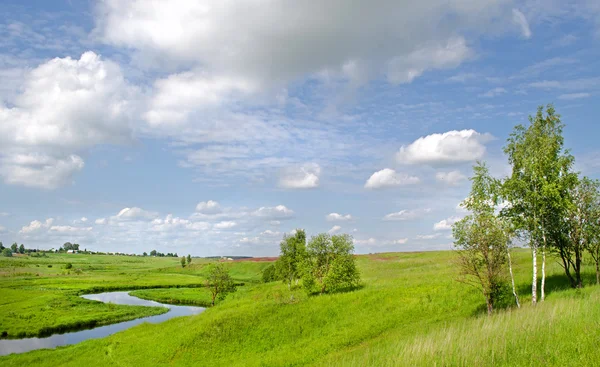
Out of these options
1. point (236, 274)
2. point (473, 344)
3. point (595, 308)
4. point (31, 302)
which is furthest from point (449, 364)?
point (236, 274)

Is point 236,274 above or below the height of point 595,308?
below

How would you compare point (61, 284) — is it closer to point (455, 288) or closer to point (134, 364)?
point (134, 364)

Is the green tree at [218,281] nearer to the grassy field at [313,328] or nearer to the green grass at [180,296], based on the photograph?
the grassy field at [313,328]

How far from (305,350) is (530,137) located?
27.0m

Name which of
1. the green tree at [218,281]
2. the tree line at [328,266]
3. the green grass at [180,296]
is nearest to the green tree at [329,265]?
the tree line at [328,266]

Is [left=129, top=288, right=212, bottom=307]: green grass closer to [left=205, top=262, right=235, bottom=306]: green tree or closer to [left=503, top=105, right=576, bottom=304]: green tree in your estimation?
[left=205, top=262, right=235, bottom=306]: green tree

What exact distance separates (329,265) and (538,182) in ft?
111

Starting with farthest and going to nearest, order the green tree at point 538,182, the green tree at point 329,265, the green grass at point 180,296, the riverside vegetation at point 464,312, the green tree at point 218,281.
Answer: the green grass at point 180,296 → the green tree at point 218,281 → the green tree at point 329,265 → the green tree at point 538,182 → the riverside vegetation at point 464,312

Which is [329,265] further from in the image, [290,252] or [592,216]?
[592,216]

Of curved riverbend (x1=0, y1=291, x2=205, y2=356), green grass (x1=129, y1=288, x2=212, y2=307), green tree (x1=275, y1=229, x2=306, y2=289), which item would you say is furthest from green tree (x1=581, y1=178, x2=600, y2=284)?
green grass (x1=129, y1=288, x2=212, y2=307)

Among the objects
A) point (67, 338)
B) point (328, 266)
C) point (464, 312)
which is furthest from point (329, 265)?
point (67, 338)

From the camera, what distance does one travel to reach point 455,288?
38.7 m

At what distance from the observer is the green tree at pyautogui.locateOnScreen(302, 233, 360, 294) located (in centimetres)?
5175

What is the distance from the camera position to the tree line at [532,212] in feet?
90.2
